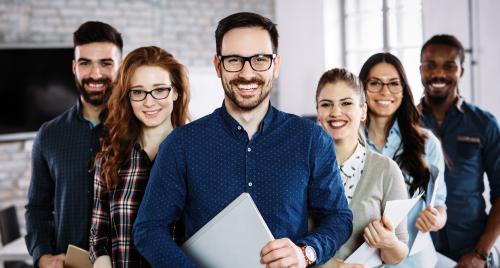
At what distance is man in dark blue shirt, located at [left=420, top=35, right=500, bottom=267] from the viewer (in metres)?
2.70

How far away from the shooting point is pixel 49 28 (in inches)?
206

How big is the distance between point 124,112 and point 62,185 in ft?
1.54

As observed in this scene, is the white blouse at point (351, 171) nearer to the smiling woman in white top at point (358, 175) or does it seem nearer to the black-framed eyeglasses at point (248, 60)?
the smiling woman in white top at point (358, 175)

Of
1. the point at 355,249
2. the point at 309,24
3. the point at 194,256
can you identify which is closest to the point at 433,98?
the point at 355,249

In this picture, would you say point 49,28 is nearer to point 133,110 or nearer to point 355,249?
point 133,110

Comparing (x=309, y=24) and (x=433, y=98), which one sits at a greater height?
(x=309, y=24)

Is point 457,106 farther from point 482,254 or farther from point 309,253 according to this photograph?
point 309,253

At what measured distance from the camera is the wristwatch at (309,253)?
4.73 ft

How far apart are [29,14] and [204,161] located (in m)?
4.22

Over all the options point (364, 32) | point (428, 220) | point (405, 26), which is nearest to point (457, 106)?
point (428, 220)

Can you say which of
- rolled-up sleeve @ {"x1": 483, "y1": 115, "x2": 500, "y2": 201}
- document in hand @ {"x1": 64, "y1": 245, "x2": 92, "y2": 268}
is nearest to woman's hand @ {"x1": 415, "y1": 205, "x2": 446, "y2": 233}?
rolled-up sleeve @ {"x1": 483, "y1": 115, "x2": 500, "y2": 201}

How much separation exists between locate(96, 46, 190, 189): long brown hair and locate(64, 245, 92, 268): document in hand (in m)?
0.30

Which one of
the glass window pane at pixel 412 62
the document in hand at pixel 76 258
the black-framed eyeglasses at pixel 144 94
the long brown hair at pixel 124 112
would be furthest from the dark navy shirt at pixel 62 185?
the glass window pane at pixel 412 62

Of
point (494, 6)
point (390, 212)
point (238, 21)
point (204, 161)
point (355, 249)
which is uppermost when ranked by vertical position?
point (494, 6)
